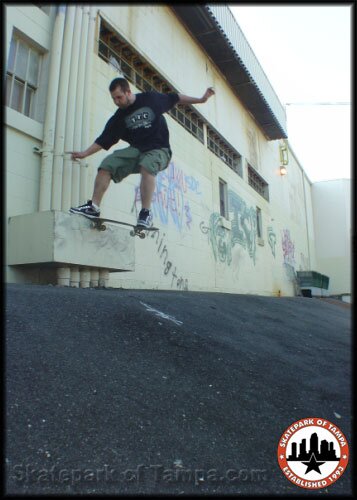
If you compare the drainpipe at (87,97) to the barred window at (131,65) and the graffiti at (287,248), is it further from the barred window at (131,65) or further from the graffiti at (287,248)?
the graffiti at (287,248)

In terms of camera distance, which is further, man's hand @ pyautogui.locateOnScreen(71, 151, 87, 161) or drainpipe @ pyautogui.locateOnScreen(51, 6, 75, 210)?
drainpipe @ pyautogui.locateOnScreen(51, 6, 75, 210)

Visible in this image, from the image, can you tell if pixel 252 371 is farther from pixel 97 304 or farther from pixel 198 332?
pixel 97 304

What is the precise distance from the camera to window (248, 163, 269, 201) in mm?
15205

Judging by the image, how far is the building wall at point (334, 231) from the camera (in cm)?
2756

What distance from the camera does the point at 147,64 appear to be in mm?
8039

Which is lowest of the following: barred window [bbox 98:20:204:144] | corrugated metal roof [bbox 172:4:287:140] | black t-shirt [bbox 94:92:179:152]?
black t-shirt [bbox 94:92:179:152]

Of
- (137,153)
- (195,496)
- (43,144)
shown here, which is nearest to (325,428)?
(195,496)

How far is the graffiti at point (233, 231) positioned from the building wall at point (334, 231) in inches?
628

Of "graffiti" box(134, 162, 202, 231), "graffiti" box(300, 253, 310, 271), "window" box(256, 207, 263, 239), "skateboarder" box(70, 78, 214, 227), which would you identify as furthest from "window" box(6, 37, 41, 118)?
"graffiti" box(300, 253, 310, 271)

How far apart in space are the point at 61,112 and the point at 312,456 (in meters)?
5.24

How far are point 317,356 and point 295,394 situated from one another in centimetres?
133

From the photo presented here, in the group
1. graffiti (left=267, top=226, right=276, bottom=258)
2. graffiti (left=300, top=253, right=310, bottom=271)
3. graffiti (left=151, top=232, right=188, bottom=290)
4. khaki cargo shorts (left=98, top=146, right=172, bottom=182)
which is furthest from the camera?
graffiti (left=300, top=253, right=310, bottom=271)

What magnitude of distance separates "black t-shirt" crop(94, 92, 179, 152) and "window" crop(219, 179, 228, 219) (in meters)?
6.71

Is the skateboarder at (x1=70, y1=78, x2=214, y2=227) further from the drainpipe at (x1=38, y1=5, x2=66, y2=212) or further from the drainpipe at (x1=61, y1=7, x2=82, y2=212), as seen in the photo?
the drainpipe at (x1=38, y1=5, x2=66, y2=212)
